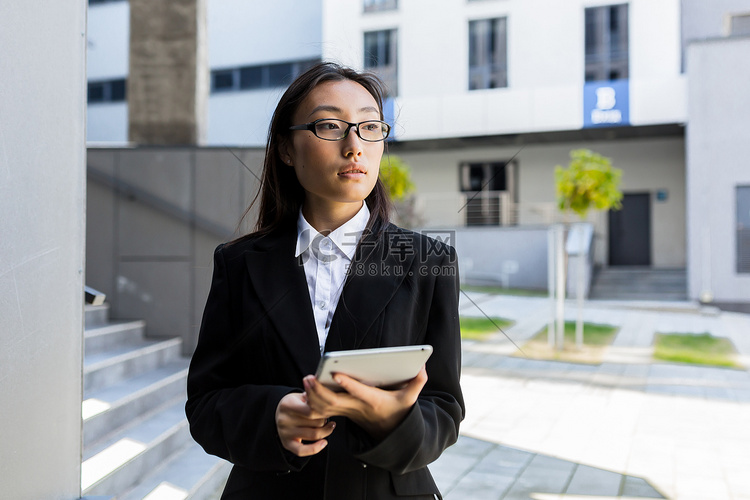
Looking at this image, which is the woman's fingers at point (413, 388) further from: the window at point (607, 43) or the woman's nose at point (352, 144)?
the window at point (607, 43)

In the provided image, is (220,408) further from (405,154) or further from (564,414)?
(405,154)

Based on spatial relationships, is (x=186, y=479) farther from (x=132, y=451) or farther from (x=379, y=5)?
(x=379, y=5)

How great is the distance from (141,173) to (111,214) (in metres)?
0.33

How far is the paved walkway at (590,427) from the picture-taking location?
9.29 feet

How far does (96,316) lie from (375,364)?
11.6 feet

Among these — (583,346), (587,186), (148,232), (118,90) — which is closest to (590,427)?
(148,232)

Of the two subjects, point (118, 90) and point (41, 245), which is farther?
point (118, 90)

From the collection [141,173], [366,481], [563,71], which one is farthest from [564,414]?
[563,71]

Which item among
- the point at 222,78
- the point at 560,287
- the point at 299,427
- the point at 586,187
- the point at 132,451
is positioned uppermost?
the point at 222,78

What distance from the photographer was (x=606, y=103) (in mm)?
12922

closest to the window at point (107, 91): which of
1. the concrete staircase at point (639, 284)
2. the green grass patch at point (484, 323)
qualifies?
the concrete staircase at point (639, 284)

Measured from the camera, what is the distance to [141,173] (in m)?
3.97

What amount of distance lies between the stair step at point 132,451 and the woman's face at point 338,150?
70.8 inches

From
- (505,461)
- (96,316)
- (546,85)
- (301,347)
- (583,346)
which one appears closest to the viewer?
(301,347)
